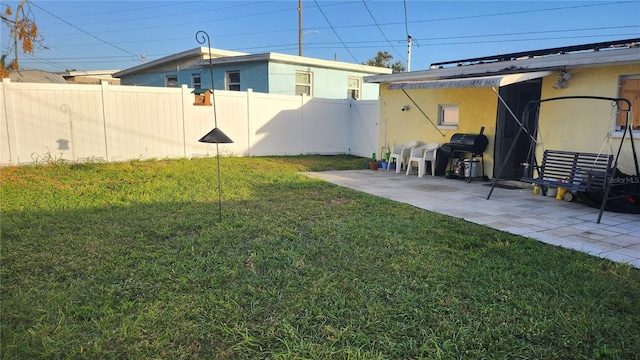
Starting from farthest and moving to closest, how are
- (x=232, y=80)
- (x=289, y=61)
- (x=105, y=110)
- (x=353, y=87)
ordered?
(x=353, y=87), (x=232, y=80), (x=289, y=61), (x=105, y=110)

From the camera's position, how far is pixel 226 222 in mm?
4840

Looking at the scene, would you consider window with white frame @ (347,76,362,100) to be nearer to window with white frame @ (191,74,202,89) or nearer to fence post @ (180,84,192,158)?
window with white frame @ (191,74,202,89)

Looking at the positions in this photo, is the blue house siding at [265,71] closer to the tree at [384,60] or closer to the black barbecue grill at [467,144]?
the black barbecue grill at [467,144]

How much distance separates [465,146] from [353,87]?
28.2 feet

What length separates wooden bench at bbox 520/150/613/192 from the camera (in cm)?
538

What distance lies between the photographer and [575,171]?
5.89 meters

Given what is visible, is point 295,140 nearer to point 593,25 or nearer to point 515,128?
point 515,128

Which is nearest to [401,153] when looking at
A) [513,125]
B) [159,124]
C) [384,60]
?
[513,125]

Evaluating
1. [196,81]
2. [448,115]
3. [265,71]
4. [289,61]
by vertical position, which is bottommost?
[448,115]

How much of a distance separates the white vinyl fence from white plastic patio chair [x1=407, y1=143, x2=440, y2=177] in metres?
2.71

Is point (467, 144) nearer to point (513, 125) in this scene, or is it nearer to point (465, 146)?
point (465, 146)

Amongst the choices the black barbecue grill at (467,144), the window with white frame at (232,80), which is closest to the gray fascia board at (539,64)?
the black barbecue grill at (467,144)

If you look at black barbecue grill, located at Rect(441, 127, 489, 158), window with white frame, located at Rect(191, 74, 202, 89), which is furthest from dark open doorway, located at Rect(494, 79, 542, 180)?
window with white frame, located at Rect(191, 74, 202, 89)

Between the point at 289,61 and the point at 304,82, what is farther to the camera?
the point at 304,82
